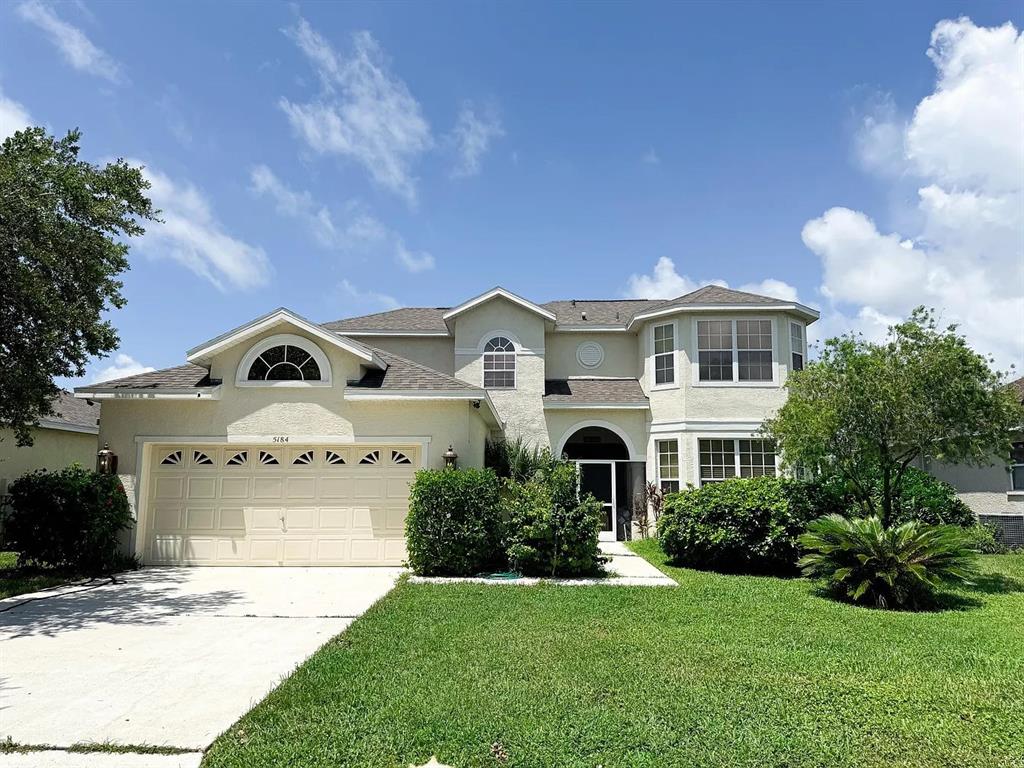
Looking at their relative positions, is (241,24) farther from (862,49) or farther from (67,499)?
(862,49)

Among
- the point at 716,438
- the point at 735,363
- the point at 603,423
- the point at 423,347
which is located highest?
the point at 423,347

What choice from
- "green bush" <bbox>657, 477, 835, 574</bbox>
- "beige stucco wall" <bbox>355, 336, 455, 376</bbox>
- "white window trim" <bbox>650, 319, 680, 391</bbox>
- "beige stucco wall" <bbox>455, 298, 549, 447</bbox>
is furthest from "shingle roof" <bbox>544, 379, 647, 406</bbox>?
"green bush" <bbox>657, 477, 835, 574</bbox>

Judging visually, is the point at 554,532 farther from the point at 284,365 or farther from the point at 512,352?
the point at 512,352

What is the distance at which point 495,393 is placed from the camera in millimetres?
19266

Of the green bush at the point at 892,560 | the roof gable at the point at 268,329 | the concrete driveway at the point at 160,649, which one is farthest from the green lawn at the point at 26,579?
the green bush at the point at 892,560

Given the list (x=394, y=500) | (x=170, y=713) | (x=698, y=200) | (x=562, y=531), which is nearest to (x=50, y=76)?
(x=394, y=500)

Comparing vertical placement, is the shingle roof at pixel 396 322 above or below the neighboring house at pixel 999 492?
above

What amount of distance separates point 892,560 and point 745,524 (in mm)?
3022

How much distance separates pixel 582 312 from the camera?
854 inches

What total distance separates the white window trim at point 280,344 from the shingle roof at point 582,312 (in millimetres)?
5933

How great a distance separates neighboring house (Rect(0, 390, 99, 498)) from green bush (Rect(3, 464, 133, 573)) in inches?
217

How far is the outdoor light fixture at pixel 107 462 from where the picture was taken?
12820 mm

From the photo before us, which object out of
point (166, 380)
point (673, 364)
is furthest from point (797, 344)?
point (166, 380)

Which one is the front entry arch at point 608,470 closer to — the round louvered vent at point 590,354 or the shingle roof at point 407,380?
the round louvered vent at point 590,354
